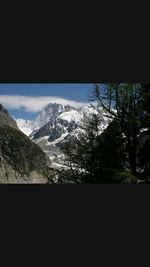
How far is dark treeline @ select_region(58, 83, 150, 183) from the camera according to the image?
1328 centimetres

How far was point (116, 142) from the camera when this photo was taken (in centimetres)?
1396

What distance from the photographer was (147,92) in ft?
43.2

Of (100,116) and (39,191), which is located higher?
(100,116)

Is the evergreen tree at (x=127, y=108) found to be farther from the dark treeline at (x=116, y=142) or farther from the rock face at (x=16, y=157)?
the rock face at (x=16, y=157)

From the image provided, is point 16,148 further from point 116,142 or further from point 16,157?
point 116,142

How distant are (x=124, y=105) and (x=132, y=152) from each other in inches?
58.4

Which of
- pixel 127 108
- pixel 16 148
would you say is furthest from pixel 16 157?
pixel 127 108

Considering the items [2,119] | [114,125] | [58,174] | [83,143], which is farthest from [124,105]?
[2,119]

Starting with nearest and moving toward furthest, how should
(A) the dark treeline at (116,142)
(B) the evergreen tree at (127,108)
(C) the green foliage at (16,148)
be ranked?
(A) the dark treeline at (116,142)
(B) the evergreen tree at (127,108)
(C) the green foliage at (16,148)

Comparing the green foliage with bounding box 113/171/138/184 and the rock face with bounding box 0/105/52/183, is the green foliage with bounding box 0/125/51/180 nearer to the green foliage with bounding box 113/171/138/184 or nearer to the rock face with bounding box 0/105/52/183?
the rock face with bounding box 0/105/52/183

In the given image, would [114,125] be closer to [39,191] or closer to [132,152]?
[132,152]

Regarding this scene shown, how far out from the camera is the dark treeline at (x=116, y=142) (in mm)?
13281

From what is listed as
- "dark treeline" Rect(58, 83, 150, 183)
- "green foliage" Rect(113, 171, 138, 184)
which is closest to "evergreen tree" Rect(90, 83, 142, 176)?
"dark treeline" Rect(58, 83, 150, 183)

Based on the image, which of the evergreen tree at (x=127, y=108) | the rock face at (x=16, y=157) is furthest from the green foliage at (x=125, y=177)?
the rock face at (x=16, y=157)
